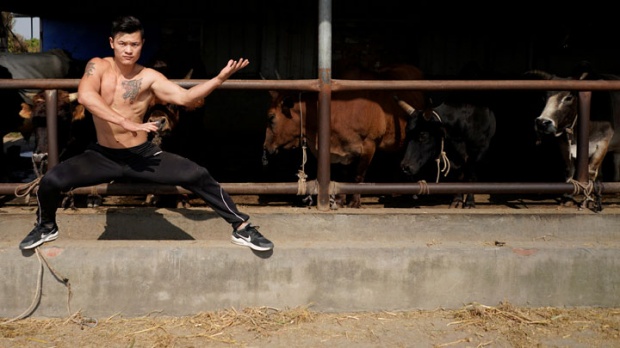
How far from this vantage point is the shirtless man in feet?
12.7

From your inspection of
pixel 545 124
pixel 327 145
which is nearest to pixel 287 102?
pixel 327 145

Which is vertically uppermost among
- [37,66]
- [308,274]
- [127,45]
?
[37,66]

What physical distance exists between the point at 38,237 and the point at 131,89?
1113 mm

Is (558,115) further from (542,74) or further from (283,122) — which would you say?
(283,122)

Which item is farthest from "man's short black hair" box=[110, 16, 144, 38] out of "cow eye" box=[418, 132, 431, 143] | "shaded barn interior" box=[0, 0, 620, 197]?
"shaded barn interior" box=[0, 0, 620, 197]

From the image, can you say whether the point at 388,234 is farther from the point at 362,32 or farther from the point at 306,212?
the point at 362,32

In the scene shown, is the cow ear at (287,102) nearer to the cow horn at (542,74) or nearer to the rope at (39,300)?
the cow horn at (542,74)

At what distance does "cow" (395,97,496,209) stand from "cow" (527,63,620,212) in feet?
2.18

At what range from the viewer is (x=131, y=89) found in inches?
156

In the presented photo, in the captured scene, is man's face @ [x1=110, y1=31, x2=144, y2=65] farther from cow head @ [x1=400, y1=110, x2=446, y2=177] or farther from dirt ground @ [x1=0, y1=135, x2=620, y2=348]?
cow head @ [x1=400, y1=110, x2=446, y2=177]

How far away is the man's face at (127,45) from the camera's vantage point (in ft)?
12.6

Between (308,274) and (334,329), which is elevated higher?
(308,274)

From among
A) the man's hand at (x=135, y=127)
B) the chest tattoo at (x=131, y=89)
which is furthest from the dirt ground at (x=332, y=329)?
the chest tattoo at (x=131, y=89)

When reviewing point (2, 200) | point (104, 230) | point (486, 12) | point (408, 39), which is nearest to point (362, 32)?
point (408, 39)
